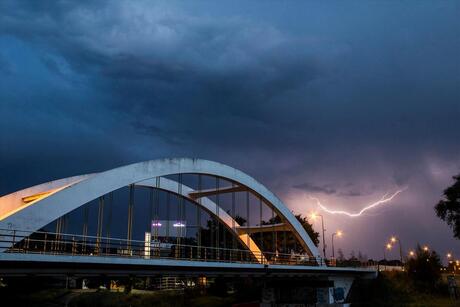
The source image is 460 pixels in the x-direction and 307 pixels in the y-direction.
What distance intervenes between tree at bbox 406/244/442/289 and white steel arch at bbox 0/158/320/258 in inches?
882

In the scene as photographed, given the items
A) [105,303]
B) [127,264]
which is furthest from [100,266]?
[105,303]

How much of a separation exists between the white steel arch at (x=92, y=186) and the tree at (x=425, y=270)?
22.4 metres

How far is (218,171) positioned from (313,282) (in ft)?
52.1

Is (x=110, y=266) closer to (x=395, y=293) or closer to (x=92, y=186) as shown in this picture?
(x=92, y=186)

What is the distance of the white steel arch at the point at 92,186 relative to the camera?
63.5 ft

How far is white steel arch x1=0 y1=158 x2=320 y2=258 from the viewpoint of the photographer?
1934cm

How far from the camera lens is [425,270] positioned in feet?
165

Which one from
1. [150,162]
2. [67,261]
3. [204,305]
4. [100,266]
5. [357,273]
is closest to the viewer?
[67,261]

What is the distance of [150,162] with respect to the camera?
27234 millimetres

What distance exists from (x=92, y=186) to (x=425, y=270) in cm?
3980

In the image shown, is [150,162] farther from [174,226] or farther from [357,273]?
[357,273]

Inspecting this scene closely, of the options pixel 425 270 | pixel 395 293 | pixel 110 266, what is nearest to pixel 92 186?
pixel 110 266

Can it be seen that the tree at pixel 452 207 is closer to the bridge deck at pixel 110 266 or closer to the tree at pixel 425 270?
the tree at pixel 425 270

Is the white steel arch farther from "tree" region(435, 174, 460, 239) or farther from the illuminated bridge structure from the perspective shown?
"tree" region(435, 174, 460, 239)
